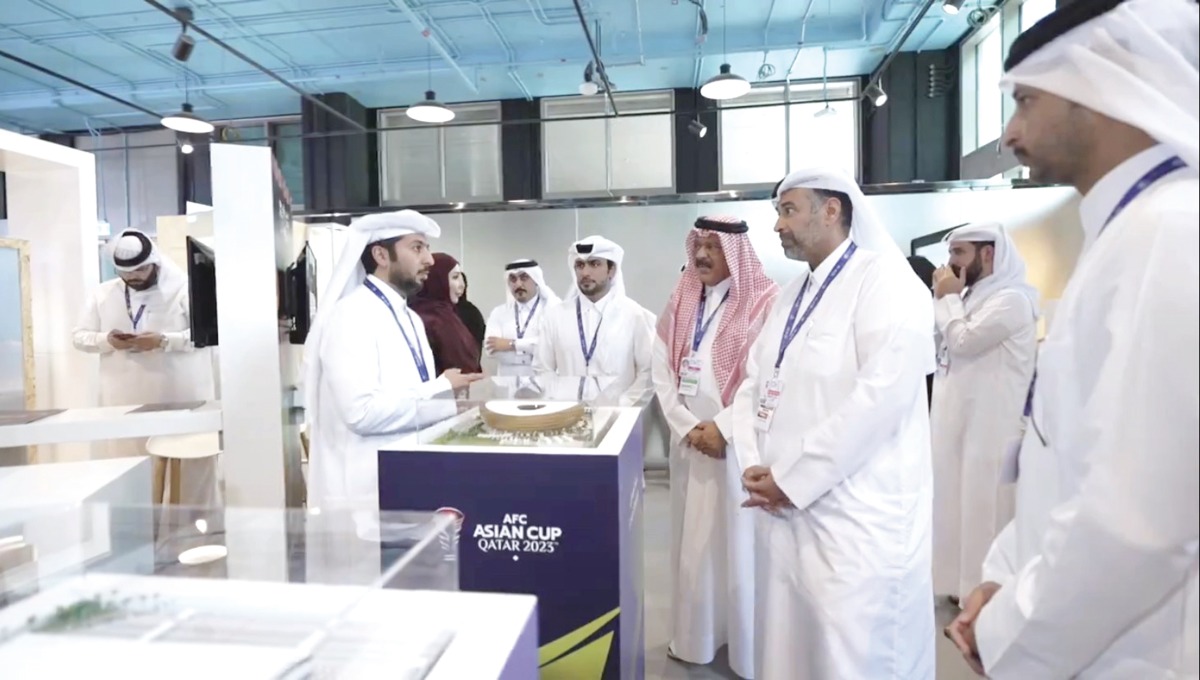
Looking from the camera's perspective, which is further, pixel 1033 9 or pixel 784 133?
pixel 784 133

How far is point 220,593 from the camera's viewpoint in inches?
42.3

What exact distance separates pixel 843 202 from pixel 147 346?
379 cm

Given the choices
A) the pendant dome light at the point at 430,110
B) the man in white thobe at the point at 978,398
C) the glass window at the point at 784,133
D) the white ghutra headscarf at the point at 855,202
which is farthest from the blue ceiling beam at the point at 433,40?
the white ghutra headscarf at the point at 855,202

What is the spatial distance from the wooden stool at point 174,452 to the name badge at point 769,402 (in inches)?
112

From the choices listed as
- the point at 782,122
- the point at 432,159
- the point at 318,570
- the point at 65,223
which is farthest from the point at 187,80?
the point at 318,570

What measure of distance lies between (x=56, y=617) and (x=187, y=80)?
8.68m

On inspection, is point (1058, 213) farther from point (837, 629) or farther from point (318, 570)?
point (318, 570)

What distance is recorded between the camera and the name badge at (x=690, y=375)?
295cm

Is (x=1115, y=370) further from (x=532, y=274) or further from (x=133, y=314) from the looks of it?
(x=532, y=274)

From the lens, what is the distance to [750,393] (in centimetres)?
237

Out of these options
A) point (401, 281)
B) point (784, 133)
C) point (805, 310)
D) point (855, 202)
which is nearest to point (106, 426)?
point (401, 281)

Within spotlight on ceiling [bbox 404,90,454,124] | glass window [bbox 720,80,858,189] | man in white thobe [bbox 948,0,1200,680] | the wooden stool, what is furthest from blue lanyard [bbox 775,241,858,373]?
glass window [bbox 720,80,858,189]

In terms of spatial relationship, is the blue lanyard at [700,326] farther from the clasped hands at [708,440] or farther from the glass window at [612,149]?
the glass window at [612,149]

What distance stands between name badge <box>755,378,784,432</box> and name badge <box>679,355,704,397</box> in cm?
76
